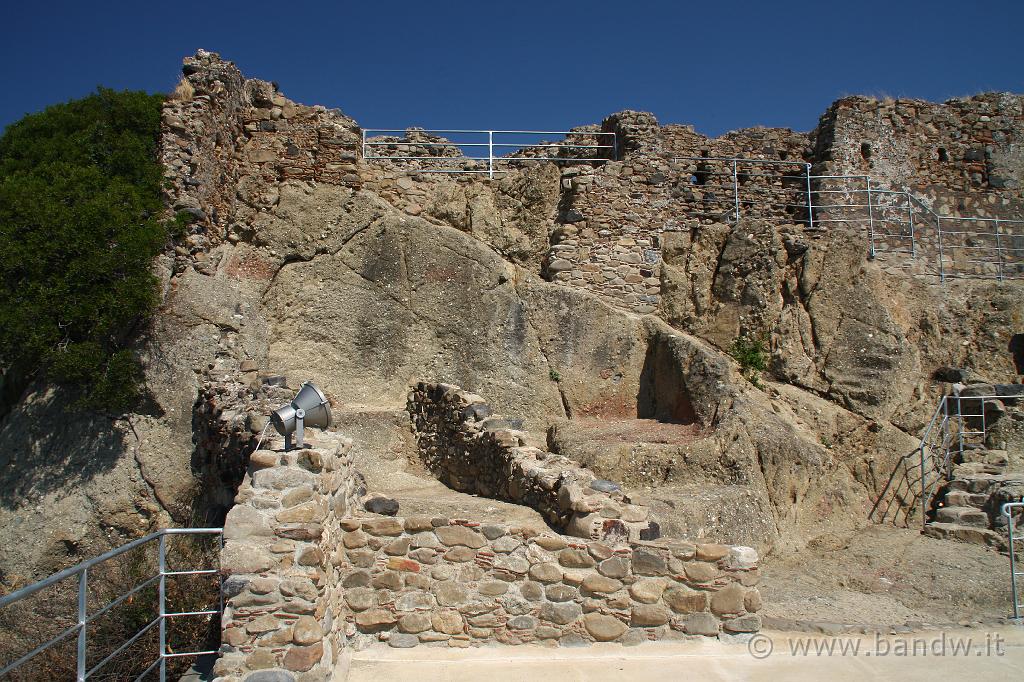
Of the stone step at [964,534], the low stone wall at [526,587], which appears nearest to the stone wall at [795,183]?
the stone step at [964,534]

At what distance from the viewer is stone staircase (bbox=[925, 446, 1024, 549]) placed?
1058 cm

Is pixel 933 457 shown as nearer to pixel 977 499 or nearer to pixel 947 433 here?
pixel 947 433

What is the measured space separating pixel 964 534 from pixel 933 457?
79.8 inches

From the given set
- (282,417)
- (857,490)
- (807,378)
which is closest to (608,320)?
(807,378)

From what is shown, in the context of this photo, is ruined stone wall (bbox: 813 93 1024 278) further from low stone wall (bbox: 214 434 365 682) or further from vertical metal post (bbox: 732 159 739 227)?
low stone wall (bbox: 214 434 365 682)

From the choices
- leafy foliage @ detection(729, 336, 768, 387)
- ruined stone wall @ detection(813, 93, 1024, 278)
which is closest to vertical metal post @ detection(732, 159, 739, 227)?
ruined stone wall @ detection(813, 93, 1024, 278)

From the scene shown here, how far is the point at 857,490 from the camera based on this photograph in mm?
11539

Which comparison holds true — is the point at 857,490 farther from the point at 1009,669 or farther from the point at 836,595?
the point at 1009,669

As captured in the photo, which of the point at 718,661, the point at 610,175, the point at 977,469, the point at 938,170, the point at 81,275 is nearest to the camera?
the point at 718,661

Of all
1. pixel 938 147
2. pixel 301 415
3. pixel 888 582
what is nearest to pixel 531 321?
pixel 888 582

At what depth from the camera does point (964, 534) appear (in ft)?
34.8

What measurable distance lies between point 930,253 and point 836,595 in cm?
919

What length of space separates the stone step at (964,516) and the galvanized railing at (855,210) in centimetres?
568

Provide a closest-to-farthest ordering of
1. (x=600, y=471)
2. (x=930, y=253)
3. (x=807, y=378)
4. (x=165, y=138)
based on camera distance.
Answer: (x=600, y=471)
(x=165, y=138)
(x=807, y=378)
(x=930, y=253)
